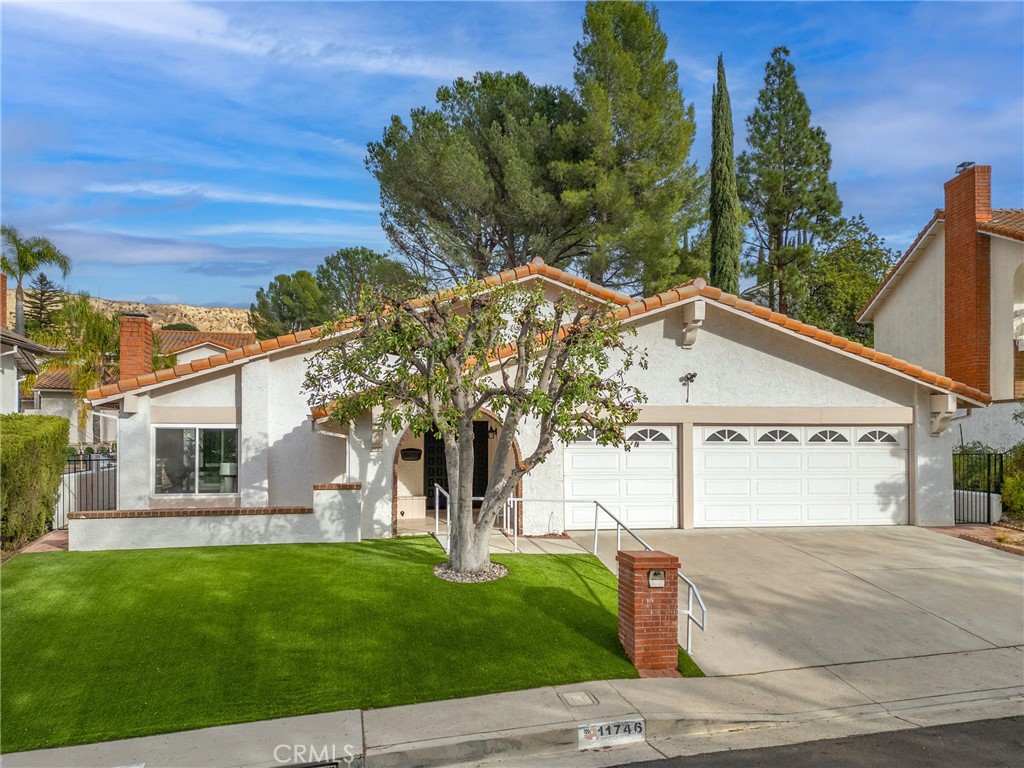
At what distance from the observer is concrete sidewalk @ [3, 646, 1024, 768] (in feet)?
20.8

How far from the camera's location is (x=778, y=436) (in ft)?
51.6

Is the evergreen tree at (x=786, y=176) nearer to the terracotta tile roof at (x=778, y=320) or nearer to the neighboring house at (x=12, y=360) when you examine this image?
the terracotta tile roof at (x=778, y=320)

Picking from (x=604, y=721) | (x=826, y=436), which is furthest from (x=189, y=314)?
(x=604, y=721)

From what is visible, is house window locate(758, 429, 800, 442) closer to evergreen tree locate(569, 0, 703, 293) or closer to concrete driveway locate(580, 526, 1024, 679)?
concrete driveway locate(580, 526, 1024, 679)

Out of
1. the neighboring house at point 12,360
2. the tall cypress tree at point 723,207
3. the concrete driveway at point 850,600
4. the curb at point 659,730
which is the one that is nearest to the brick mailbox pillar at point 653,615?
the concrete driveway at point 850,600

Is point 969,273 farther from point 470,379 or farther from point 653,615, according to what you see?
point 653,615

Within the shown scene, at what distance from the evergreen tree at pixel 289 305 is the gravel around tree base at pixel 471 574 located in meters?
33.6

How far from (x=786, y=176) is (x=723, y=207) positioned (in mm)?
7488

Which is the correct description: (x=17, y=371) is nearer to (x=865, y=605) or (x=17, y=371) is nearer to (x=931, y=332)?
(x=865, y=605)

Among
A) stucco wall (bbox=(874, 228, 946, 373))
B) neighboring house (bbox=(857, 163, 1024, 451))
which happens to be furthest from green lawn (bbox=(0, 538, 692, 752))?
stucco wall (bbox=(874, 228, 946, 373))

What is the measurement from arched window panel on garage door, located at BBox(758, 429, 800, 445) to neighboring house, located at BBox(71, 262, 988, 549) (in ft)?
0.07

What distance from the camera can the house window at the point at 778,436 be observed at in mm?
15664

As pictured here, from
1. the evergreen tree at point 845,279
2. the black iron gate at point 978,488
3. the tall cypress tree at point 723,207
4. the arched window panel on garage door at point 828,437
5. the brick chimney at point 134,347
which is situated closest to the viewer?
the arched window panel on garage door at point 828,437

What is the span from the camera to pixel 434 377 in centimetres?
1005
